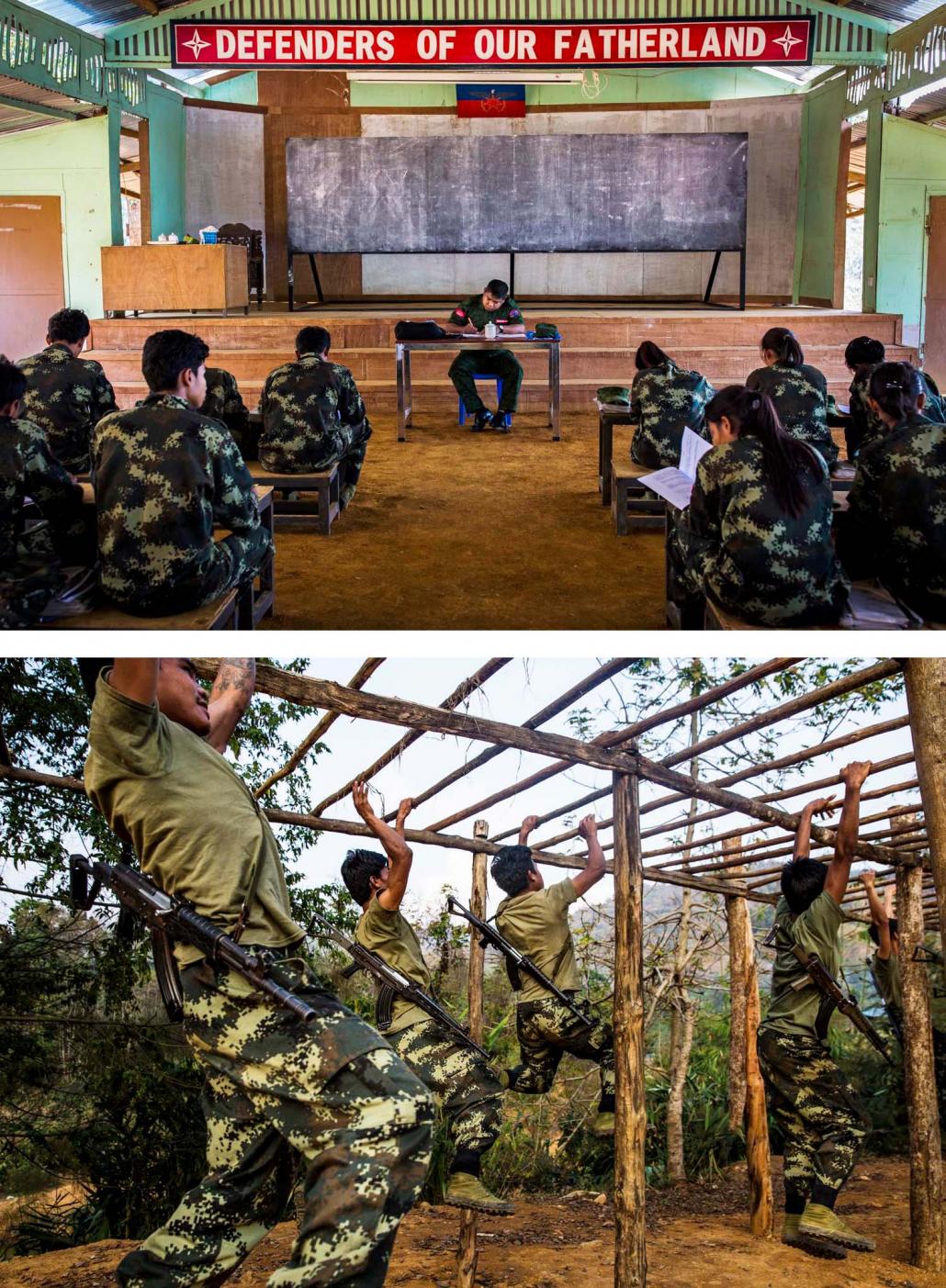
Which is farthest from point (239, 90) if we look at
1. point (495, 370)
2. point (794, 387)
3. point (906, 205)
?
point (794, 387)

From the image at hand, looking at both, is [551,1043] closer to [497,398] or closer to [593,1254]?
[593,1254]

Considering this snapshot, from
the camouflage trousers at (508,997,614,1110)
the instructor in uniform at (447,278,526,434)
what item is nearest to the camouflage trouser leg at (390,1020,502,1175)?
the camouflage trousers at (508,997,614,1110)

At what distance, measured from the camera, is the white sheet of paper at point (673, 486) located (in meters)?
3.09

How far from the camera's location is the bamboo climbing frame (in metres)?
2.53

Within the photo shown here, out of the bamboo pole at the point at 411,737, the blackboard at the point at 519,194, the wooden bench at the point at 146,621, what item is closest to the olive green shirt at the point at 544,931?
the bamboo pole at the point at 411,737

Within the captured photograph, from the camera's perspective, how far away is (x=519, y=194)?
6.45 meters

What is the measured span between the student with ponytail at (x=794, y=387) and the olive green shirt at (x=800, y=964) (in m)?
1.54

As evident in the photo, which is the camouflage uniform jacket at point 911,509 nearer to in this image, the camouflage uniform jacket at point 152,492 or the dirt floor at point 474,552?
the dirt floor at point 474,552

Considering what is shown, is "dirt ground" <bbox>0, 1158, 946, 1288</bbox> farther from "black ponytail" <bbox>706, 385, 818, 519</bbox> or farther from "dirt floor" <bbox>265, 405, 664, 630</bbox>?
"black ponytail" <bbox>706, 385, 818, 519</bbox>

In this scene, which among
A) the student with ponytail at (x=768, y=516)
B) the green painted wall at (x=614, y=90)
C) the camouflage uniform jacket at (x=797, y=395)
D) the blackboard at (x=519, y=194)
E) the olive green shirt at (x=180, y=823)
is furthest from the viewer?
the green painted wall at (x=614, y=90)

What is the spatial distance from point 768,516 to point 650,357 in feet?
7.17

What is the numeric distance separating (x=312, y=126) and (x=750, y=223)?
3.57 metres

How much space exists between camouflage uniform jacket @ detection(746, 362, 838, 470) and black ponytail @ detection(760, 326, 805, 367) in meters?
0.02

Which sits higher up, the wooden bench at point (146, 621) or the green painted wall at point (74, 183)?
the green painted wall at point (74, 183)
